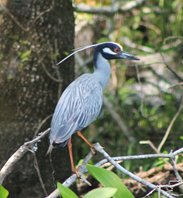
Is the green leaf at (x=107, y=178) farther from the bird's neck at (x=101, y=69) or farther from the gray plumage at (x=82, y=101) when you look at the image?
the bird's neck at (x=101, y=69)

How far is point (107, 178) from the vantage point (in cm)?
291

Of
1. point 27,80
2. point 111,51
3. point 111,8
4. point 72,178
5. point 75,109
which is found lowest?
point 72,178

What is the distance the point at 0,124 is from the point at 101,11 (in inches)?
105

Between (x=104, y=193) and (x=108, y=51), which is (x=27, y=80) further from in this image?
(x=104, y=193)

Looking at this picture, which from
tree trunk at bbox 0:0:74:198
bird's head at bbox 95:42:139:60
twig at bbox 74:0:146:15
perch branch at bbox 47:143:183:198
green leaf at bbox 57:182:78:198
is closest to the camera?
green leaf at bbox 57:182:78:198

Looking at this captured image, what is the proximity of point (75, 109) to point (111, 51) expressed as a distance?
0.59m

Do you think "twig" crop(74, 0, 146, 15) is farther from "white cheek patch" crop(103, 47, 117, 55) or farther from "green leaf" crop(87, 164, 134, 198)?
"green leaf" crop(87, 164, 134, 198)

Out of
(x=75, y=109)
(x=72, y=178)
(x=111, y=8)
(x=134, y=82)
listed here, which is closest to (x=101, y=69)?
(x=75, y=109)

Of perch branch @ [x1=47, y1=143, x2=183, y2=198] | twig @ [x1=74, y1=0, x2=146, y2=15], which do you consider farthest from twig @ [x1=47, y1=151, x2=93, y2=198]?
twig @ [x1=74, y1=0, x2=146, y2=15]

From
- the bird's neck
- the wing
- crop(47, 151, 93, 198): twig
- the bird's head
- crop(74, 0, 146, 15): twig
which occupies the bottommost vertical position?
crop(47, 151, 93, 198): twig

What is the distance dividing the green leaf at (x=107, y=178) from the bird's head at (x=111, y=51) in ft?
3.82

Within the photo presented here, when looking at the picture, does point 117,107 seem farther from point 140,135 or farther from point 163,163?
point 163,163

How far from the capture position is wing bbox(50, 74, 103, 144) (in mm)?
3367

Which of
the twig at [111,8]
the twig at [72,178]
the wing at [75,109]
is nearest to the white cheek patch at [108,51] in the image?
the wing at [75,109]
